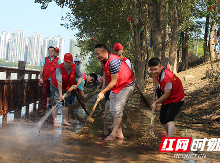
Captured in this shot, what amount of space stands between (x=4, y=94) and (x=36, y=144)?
3.99 m

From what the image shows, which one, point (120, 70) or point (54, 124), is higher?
point (120, 70)

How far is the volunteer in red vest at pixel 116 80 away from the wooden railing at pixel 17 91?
3812 mm

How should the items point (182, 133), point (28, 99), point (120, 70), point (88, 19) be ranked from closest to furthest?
point (120, 70), point (182, 133), point (28, 99), point (88, 19)

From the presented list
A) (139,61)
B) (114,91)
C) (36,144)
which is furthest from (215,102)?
(139,61)

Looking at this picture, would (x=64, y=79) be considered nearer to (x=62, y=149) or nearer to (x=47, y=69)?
(x=47, y=69)

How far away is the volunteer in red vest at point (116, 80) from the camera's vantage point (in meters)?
5.34

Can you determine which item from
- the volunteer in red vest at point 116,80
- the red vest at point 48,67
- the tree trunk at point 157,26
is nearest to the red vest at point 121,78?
the volunteer in red vest at point 116,80

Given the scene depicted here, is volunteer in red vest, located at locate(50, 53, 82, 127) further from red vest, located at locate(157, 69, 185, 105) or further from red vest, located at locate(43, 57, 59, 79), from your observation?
red vest, located at locate(157, 69, 185, 105)

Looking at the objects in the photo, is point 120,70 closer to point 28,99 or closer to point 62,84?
point 62,84

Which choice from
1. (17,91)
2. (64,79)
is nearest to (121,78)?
(64,79)

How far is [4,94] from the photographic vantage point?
331 inches

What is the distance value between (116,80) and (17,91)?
548cm

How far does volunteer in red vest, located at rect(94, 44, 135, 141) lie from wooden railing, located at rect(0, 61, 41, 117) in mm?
3812

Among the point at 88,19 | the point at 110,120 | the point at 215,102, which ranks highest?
the point at 88,19
